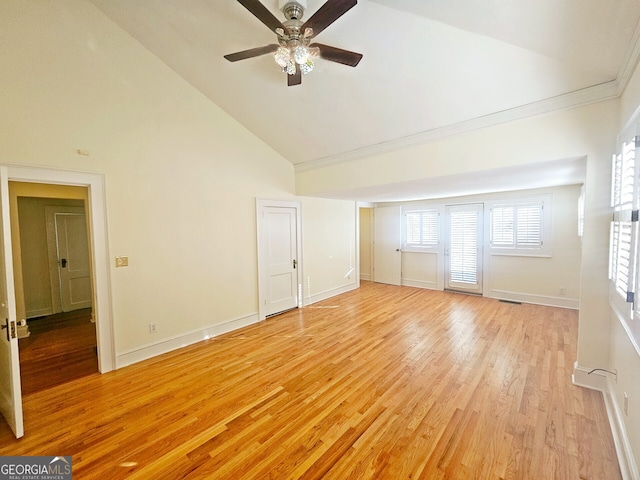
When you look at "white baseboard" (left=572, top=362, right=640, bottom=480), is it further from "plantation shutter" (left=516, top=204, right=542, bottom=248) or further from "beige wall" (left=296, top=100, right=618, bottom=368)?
"plantation shutter" (left=516, top=204, right=542, bottom=248)

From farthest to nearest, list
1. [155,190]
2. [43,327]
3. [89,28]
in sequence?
[43,327] < [155,190] < [89,28]

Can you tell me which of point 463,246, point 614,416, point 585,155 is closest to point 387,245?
point 463,246

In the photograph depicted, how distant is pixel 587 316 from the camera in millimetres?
2377

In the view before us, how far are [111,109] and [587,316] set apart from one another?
5.31 m

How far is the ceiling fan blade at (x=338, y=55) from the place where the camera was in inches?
81.4

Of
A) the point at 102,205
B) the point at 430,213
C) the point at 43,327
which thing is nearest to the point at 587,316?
the point at 430,213

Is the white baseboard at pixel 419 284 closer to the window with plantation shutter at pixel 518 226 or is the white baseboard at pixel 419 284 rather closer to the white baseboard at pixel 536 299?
the white baseboard at pixel 536 299

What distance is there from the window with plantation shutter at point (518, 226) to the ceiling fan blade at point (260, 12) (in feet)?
17.6

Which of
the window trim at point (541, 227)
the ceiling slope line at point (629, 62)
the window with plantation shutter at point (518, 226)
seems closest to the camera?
the ceiling slope line at point (629, 62)

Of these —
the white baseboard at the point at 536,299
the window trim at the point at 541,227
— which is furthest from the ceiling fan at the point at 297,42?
the white baseboard at the point at 536,299

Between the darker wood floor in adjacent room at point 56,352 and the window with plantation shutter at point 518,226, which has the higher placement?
the window with plantation shutter at point 518,226

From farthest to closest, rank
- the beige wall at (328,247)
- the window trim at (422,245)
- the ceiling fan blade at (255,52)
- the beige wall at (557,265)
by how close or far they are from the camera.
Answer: the window trim at (422,245) → the beige wall at (328,247) → the beige wall at (557,265) → the ceiling fan blade at (255,52)

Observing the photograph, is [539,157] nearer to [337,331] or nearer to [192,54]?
[337,331]

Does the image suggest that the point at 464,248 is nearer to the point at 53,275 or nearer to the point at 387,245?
the point at 387,245
